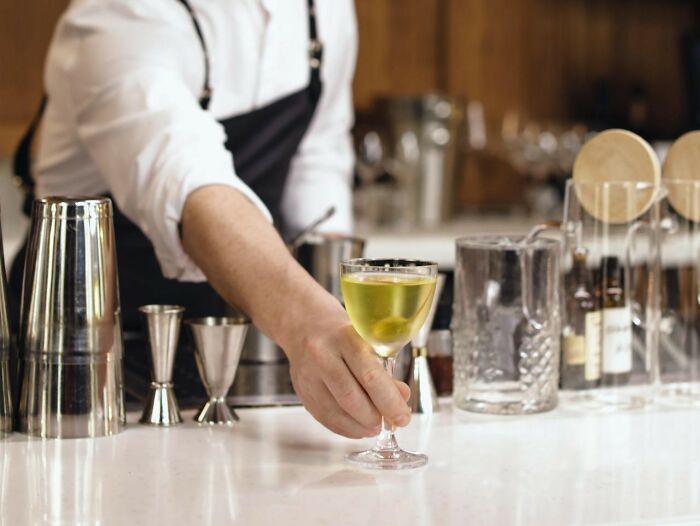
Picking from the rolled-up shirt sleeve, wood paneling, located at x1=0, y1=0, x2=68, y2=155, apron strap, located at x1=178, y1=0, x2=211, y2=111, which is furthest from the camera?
wood paneling, located at x1=0, y1=0, x2=68, y2=155

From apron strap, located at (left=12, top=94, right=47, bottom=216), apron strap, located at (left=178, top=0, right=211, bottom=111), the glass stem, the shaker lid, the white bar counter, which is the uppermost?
apron strap, located at (left=178, top=0, right=211, bottom=111)

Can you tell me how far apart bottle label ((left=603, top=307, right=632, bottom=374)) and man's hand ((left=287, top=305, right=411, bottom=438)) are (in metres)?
0.34

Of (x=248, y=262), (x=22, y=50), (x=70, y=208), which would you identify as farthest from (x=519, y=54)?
(x=70, y=208)

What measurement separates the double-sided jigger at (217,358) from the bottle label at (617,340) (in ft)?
1.29

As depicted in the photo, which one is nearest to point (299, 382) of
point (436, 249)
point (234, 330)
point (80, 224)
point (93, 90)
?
point (234, 330)

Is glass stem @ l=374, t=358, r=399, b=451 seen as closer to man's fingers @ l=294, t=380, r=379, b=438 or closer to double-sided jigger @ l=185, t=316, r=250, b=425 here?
man's fingers @ l=294, t=380, r=379, b=438

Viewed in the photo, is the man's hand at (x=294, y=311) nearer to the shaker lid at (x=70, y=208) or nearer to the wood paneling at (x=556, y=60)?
the shaker lid at (x=70, y=208)

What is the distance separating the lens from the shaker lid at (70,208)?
1.11m

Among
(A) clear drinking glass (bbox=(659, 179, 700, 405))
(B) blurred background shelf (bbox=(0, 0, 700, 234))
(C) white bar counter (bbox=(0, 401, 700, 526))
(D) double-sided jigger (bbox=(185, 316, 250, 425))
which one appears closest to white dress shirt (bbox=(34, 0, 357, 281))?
(D) double-sided jigger (bbox=(185, 316, 250, 425))

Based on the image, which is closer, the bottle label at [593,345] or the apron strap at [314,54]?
the bottle label at [593,345]

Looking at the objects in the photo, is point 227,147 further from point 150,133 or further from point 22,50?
point 22,50

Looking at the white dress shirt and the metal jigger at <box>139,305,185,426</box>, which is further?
the white dress shirt

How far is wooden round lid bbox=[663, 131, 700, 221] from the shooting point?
1.33 meters

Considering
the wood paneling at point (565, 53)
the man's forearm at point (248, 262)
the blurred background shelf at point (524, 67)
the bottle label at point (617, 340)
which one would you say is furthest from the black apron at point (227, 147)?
the wood paneling at point (565, 53)
